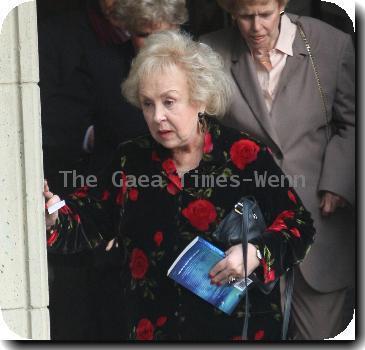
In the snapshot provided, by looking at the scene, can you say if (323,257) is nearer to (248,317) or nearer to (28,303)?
(248,317)

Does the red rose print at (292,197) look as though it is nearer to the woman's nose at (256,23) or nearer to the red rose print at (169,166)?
the red rose print at (169,166)

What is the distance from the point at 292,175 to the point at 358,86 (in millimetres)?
492

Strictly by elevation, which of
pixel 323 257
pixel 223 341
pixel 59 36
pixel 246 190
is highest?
pixel 59 36

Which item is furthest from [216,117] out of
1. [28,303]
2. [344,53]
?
[28,303]

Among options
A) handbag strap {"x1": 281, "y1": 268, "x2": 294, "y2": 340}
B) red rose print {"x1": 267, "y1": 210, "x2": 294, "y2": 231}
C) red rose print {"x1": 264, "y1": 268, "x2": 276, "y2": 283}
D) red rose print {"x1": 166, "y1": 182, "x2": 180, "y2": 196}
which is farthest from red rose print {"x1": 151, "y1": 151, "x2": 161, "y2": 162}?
handbag strap {"x1": 281, "y1": 268, "x2": 294, "y2": 340}

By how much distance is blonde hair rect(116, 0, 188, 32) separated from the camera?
4680mm

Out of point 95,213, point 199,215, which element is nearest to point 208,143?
point 199,215

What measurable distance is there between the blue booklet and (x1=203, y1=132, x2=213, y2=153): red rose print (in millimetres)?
379

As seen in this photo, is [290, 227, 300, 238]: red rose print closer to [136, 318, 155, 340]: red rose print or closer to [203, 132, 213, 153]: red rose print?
[203, 132, 213, 153]: red rose print

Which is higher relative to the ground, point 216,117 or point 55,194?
point 216,117

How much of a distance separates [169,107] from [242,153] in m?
0.36

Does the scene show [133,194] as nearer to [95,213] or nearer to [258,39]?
[95,213]

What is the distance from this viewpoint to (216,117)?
4.55 metres

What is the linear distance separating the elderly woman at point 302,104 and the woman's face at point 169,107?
1.05 feet
